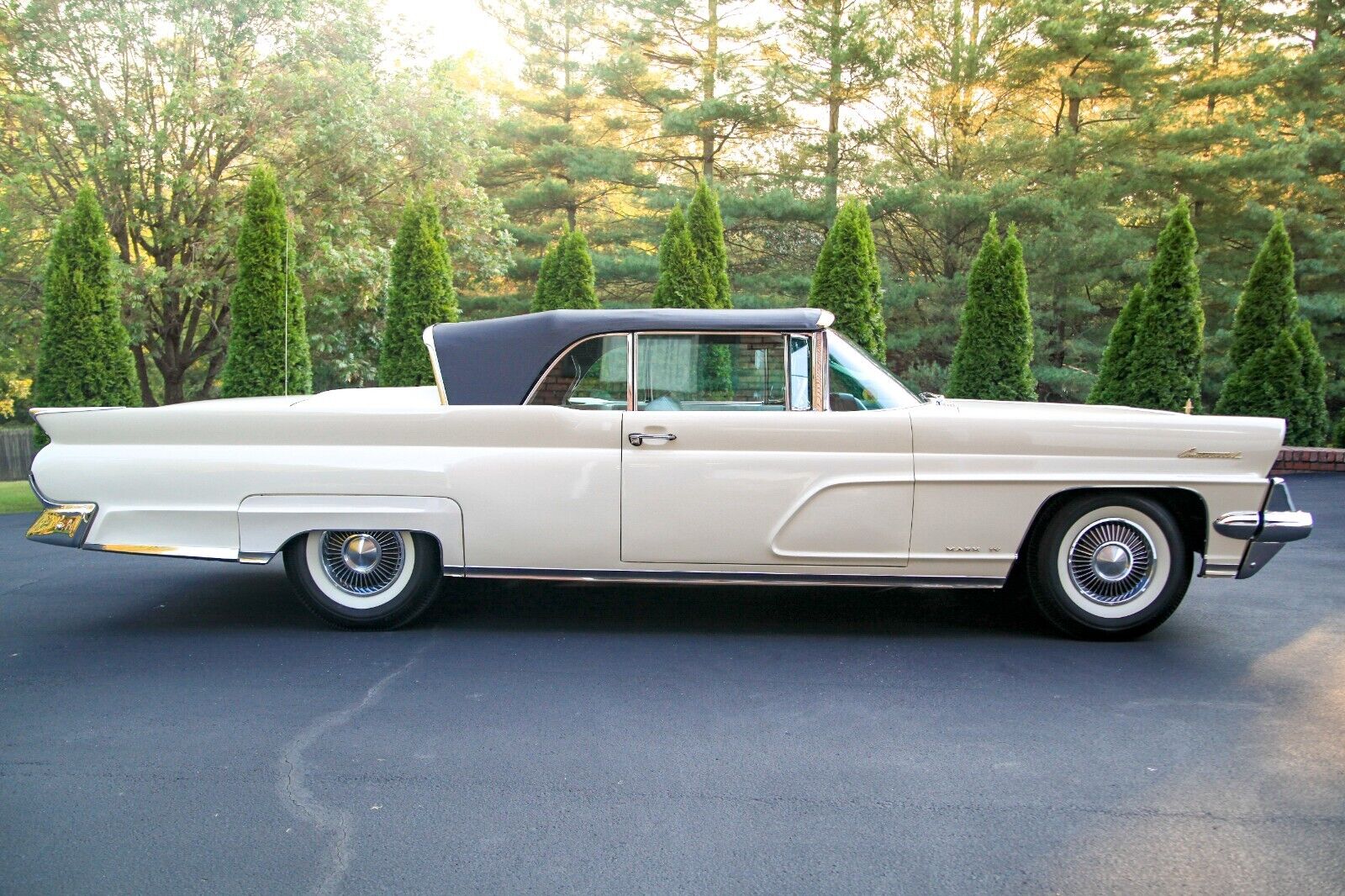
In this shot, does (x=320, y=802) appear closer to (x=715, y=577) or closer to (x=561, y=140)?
(x=715, y=577)

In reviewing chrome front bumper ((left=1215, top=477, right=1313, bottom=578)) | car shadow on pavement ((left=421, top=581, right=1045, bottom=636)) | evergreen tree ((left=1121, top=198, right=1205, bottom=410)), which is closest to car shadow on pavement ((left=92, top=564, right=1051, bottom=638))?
car shadow on pavement ((left=421, top=581, right=1045, bottom=636))

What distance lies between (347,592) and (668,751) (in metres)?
2.31

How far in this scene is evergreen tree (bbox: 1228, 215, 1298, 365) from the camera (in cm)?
1395

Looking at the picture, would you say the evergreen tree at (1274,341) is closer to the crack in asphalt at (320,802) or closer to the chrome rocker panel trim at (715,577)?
the chrome rocker panel trim at (715,577)

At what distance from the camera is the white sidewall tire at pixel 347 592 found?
5.13m

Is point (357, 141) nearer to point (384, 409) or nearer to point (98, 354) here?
point (98, 354)

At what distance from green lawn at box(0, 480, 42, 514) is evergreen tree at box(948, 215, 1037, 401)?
1121cm

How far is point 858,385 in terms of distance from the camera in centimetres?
509

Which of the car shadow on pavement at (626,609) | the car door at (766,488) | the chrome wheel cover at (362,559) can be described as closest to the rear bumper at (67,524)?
the car shadow on pavement at (626,609)

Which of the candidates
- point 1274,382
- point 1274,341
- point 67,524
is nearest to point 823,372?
point 67,524

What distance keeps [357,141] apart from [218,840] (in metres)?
17.8

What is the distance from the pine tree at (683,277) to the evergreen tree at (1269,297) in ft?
24.7

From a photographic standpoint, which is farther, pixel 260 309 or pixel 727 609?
pixel 260 309

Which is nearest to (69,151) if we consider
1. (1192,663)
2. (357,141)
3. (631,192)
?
(357,141)
